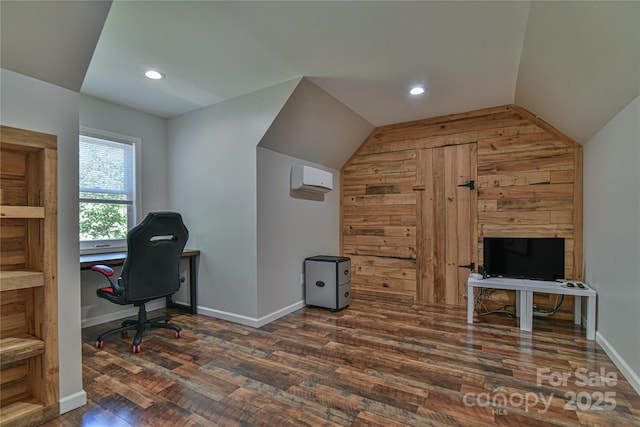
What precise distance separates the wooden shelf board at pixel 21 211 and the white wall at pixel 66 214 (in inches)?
5.2

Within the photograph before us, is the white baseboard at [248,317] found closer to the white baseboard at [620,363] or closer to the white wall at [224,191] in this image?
the white wall at [224,191]

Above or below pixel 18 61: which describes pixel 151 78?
above

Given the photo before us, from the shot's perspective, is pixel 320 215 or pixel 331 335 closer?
pixel 331 335

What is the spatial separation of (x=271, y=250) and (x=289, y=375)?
4.75 ft

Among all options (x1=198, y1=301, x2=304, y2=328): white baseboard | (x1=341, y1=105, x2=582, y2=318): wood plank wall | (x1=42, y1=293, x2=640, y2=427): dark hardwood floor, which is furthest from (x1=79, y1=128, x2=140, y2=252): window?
(x1=341, y1=105, x2=582, y2=318): wood plank wall

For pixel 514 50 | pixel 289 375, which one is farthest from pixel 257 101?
pixel 289 375

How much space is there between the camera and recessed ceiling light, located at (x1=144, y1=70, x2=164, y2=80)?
275cm

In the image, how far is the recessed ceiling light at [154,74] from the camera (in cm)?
275

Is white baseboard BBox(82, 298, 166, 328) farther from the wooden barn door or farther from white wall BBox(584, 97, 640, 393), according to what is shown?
white wall BBox(584, 97, 640, 393)

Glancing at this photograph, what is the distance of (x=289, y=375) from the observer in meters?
2.22

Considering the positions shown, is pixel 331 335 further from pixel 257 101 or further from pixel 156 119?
pixel 156 119

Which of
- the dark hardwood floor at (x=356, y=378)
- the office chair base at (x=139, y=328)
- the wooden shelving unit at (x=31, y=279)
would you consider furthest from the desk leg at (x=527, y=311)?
the wooden shelving unit at (x=31, y=279)

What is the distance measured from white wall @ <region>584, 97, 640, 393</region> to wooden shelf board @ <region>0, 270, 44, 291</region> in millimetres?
3661

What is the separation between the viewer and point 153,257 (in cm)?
271
